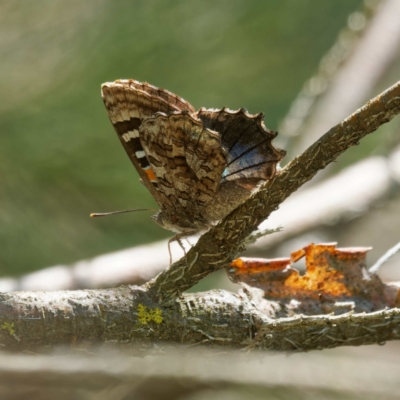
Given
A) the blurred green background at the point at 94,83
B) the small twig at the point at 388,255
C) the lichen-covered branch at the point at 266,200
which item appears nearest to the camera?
the lichen-covered branch at the point at 266,200

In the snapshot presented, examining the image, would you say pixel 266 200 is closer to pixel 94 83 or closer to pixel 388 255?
pixel 388 255

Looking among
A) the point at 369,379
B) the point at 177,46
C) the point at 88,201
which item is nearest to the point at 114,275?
the point at 88,201

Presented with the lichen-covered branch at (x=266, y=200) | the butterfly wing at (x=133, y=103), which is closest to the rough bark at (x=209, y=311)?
the lichen-covered branch at (x=266, y=200)

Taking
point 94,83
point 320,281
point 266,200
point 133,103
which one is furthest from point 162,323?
point 94,83

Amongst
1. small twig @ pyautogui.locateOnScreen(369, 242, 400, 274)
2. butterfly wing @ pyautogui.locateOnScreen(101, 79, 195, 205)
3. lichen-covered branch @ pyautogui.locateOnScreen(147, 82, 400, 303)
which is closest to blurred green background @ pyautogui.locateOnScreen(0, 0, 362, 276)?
butterfly wing @ pyautogui.locateOnScreen(101, 79, 195, 205)

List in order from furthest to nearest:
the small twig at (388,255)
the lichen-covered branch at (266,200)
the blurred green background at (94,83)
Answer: the blurred green background at (94,83) → the small twig at (388,255) → the lichen-covered branch at (266,200)

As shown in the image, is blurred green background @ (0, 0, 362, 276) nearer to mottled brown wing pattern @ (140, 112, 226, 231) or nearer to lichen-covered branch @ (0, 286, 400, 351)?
mottled brown wing pattern @ (140, 112, 226, 231)

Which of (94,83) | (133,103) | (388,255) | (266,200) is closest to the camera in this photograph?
(266,200)

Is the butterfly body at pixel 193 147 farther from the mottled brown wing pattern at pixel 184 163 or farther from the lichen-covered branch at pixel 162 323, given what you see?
the lichen-covered branch at pixel 162 323
